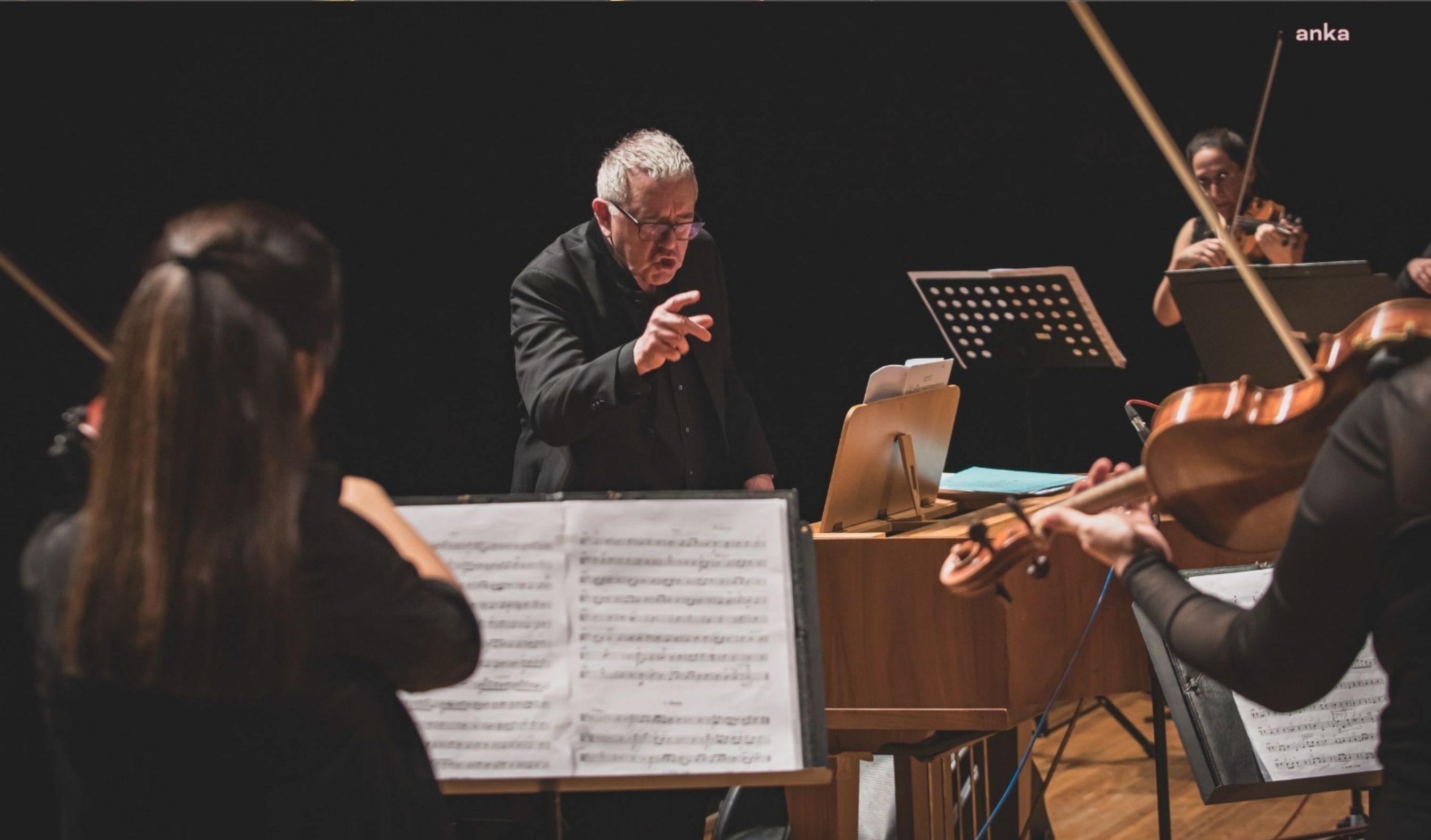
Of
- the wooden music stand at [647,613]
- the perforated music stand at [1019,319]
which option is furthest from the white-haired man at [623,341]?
the perforated music stand at [1019,319]

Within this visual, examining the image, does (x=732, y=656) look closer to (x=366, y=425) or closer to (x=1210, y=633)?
(x=1210, y=633)

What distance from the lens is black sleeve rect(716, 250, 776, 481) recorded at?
2.84 meters

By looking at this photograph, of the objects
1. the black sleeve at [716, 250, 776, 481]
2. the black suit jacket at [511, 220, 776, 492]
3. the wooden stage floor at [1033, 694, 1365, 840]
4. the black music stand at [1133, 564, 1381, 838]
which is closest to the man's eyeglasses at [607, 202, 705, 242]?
the black suit jacket at [511, 220, 776, 492]

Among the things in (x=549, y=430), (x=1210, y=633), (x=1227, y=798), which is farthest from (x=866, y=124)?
(x=1210, y=633)

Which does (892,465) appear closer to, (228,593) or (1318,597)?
(1318,597)

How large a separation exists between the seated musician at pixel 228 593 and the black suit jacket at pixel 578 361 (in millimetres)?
1236

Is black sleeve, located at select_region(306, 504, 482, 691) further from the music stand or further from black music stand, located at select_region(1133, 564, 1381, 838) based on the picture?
the music stand

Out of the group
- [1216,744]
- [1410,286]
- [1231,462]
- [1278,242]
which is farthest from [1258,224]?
[1231,462]

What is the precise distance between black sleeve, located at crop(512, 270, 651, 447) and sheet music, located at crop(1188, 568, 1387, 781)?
1.03 metres

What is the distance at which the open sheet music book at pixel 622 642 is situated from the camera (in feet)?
5.68

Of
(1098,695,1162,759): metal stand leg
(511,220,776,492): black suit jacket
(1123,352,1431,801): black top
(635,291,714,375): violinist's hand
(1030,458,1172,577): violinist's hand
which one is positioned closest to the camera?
(1123,352,1431,801): black top

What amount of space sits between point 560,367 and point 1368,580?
1541 millimetres

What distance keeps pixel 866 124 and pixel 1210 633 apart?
3016mm

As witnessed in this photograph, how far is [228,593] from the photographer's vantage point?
1138 millimetres
